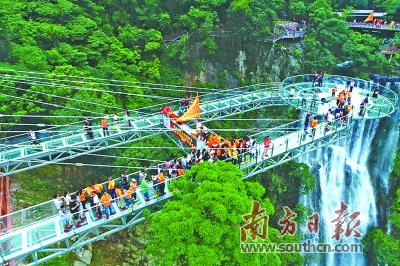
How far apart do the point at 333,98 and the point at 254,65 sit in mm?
9128

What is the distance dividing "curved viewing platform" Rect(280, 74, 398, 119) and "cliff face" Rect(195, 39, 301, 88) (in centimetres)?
495

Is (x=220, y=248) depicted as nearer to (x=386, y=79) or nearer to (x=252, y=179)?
(x=252, y=179)

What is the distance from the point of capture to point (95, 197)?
484 inches

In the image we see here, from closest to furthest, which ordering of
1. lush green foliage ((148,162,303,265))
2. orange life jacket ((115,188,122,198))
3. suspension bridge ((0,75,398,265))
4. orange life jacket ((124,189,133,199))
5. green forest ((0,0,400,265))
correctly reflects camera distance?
lush green foliage ((148,162,303,265))
green forest ((0,0,400,265))
suspension bridge ((0,75,398,265))
orange life jacket ((124,189,133,199))
orange life jacket ((115,188,122,198))

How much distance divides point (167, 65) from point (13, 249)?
16.9 m

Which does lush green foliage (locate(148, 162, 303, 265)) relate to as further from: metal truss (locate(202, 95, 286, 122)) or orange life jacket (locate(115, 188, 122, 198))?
metal truss (locate(202, 95, 286, 122))

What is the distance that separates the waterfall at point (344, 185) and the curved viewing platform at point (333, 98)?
315cm

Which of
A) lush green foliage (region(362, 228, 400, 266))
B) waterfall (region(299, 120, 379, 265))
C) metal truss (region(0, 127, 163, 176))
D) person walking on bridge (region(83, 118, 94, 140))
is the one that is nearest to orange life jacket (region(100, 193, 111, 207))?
metal truss (region(0, 127, 163, 176))

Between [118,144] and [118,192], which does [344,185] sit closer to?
[118,144]

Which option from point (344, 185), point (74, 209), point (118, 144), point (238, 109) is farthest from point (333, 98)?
point (74, 209)

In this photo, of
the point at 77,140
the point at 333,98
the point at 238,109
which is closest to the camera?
the point at 77,140

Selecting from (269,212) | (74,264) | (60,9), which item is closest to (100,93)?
(60,9)

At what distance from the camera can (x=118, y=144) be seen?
16312mm

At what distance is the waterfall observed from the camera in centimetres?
2377
